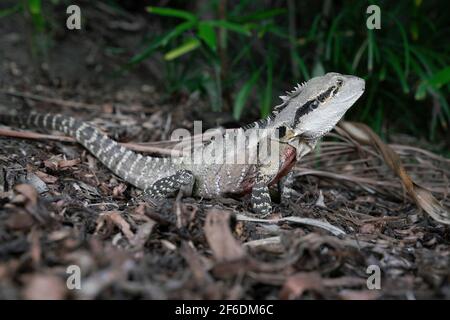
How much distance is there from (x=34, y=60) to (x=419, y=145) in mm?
6087

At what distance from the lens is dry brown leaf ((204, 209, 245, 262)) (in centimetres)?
268

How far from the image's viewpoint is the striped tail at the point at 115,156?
4.86 meters

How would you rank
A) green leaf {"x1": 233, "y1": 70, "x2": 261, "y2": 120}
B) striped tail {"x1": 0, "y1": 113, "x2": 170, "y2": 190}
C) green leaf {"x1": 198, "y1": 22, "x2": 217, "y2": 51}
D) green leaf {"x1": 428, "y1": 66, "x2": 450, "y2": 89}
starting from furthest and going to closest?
1. green leaf {"x1": 233, "y1": 70, "x2": 261, "y2": 120}
2. green leaf {"x1": 198, "y1": 22, "x2": 217, "y2": 51}
3. green leaf {"x1": 428, "y1": 66, "x2": 450, "y2": 89}
4. striped tail {"x1": 0, "y1": 113, "x2": 170, "y2": 190}

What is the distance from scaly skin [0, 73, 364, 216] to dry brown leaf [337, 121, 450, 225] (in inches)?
27.8

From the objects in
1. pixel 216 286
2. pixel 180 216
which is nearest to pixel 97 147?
pixel 180 216

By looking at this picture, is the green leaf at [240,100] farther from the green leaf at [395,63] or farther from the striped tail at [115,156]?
the green leaf at [395,63]

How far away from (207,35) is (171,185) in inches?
83.9

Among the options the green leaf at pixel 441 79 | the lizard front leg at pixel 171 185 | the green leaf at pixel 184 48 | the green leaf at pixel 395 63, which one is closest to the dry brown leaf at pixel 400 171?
the green leaf at pixel 441 79

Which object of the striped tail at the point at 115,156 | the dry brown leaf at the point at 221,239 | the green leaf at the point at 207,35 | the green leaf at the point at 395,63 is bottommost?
the dry brown leaf at the point at 221,239

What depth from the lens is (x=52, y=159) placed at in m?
4.45

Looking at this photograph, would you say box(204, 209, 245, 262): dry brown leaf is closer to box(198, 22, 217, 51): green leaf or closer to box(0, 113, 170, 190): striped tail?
Answer: box(0, 113, 170, 190): striped tail

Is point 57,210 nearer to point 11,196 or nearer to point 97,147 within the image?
point 11,196

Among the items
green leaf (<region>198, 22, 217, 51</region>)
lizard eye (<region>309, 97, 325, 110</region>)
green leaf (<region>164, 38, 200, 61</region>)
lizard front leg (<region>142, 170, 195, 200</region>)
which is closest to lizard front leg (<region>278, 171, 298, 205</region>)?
lizard eye (<region>309, 97, 325, 110</region>)

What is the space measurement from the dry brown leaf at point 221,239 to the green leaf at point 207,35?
2.94 m
